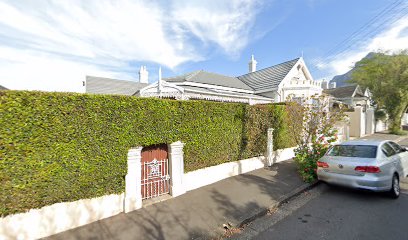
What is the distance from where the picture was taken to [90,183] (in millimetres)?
3961

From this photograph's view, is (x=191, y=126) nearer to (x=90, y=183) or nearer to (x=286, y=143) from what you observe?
(x=90, y=183)

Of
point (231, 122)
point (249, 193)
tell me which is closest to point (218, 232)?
point (249, 193)

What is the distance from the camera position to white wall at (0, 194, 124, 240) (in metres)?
3.27

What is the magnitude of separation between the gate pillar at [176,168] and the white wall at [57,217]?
1.31m

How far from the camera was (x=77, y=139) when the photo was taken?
12.5 ft

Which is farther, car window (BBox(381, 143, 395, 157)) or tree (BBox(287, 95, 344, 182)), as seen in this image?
tree (BBox(287, 95, 344, 182))

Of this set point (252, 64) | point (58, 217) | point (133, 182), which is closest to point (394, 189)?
point (133, 182)

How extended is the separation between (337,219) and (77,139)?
558 cm

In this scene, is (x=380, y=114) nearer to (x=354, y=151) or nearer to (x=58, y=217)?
(x=354, y=151)

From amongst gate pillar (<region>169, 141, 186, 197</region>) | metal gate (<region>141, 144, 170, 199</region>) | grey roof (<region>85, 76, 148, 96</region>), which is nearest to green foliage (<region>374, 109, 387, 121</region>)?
gate pillar (<region>169, 141, 186, 197</region>)

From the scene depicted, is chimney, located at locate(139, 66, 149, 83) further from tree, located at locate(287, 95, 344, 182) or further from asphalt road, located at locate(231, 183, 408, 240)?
asphalt road, located at locate(231, 183, 408, 240)

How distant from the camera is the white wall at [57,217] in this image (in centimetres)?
327

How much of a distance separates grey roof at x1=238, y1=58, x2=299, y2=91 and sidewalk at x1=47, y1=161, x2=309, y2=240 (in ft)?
33.7

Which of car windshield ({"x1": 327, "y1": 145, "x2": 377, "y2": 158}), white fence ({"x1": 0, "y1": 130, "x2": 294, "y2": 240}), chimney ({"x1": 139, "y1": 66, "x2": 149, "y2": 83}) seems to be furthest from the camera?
chimney ({"x1": 139, "y1": 66, "x2": 149, "y2": 83})
